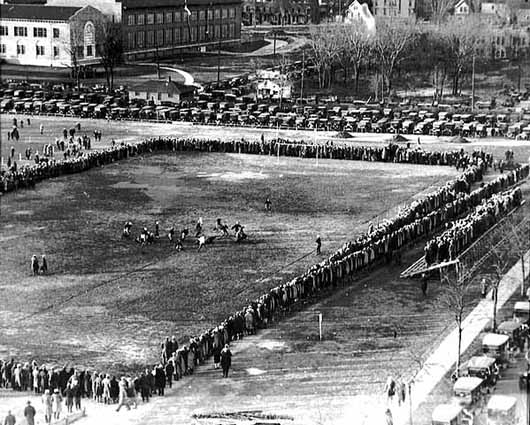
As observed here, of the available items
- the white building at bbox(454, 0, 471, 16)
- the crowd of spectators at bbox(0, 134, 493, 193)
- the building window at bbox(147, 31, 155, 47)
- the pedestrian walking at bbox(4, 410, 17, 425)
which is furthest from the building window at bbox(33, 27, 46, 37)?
the pedestrian walking at bbox(4, 410, 17, 425)

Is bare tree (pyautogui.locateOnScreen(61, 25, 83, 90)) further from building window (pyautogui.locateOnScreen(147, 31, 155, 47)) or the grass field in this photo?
the grass field

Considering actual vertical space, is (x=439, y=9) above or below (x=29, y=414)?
above

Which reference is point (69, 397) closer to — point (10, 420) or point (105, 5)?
point (10, 420)

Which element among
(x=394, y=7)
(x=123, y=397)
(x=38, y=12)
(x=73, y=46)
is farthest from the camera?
(x=394, y=7)

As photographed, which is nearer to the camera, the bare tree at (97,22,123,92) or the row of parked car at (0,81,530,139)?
the row of parked car at (0,81,530,139)

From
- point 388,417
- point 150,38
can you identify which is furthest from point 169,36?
point 388,417

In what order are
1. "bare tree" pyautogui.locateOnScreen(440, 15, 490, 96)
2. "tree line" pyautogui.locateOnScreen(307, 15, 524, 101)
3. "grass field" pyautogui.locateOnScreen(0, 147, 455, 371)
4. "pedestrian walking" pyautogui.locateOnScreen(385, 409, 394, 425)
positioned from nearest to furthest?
"pedestrian walking" pyautogui.locateOnScreen(385, 409, 394, 425)
"grass field" pyautogui.locateOnScreen(0, 147, 455, 371)
"bare tree" pyautogui.locateOnScreen(440, 15, 490, 96)
"tree line" pyautogui.locateOnScreen(307, 15, 524, 101)

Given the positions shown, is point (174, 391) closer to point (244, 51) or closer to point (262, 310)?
point (262, 310)
